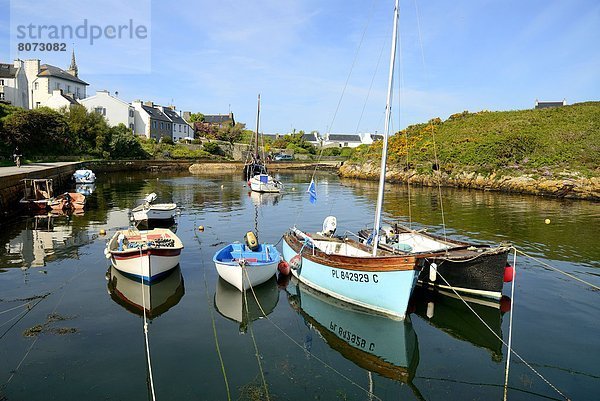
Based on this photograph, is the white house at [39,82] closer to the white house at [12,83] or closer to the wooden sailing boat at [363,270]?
the white house at [12,83]

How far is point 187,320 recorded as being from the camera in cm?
1431

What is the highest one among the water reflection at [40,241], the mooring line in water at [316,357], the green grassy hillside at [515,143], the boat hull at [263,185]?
the green grassy hillside at [515,143]

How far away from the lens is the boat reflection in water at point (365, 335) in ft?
38.9

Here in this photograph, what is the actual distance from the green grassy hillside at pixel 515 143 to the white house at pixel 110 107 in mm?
52641

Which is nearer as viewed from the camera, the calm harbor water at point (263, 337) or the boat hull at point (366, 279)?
the calm harbor water at point (263, 337)

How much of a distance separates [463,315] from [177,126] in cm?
10587

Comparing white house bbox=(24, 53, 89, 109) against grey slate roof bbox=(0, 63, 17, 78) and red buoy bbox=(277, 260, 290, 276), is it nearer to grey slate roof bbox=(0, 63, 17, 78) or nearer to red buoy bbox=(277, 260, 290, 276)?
grey slate roof bbox=(0, 63, 17, 78)

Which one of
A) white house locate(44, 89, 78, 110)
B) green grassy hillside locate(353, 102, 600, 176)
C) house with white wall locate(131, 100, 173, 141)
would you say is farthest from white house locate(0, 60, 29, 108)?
green grassy hillside locate(353, 102, 600, 176)

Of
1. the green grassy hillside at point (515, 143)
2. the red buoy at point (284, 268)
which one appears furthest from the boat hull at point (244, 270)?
the green grassy hillside at point (515, 143)

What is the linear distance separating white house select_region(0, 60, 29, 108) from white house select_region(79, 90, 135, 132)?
1199 centimetres

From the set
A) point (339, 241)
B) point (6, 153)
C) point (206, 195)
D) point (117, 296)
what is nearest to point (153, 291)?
point (117, 296)

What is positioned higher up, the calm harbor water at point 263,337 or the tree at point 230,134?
the tree at point 230,134

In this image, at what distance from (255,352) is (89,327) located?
17.9 feet

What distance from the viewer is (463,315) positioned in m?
15.5
